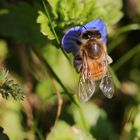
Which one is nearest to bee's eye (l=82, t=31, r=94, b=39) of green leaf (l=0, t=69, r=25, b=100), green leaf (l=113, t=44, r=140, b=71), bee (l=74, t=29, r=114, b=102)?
bee (l=74, t=29, r=114, b=102)

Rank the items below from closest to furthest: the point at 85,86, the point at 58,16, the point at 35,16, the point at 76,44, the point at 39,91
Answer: the point at 85,86
the point at 76,44
the point at 58,16
the point at 35,16
the point at 39,91

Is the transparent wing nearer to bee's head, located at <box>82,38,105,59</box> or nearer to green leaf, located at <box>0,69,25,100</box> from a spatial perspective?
bee's head, located at <box>82,38,105,59</box>

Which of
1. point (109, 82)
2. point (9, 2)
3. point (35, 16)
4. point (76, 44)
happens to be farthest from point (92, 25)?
point (9, 2)

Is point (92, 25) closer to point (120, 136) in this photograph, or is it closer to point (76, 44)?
point (76, 44)

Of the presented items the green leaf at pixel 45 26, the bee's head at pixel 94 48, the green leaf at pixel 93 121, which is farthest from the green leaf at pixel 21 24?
the bee's head at pixel 94 48

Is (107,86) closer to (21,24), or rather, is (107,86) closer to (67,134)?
(67,134)

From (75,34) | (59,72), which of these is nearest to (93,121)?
(59,72)
